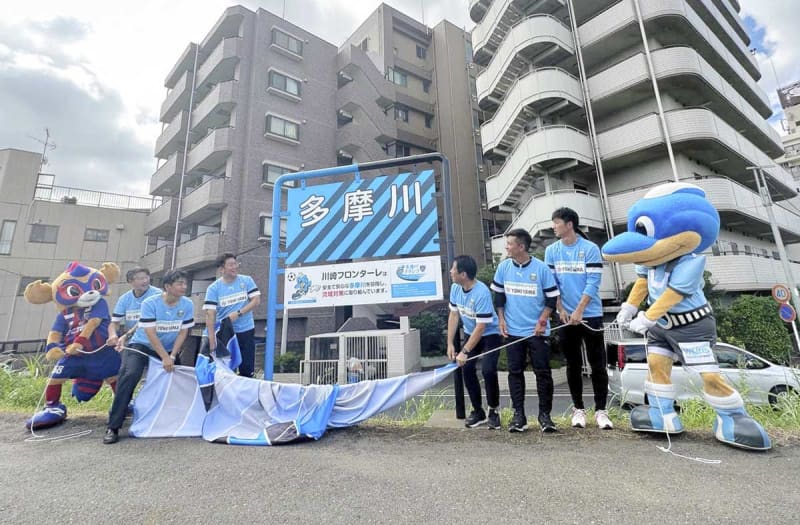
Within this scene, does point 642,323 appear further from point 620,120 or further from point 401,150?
point 401,150

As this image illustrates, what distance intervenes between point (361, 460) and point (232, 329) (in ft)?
8.53

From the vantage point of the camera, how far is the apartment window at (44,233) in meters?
19.9

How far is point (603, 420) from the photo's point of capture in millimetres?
3217

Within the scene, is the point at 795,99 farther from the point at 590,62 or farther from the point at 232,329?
the point at 232,329

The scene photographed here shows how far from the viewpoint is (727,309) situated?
11.1 metres

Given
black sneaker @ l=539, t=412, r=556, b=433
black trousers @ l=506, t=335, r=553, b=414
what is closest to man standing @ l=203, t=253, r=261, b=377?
black trousers @ l=506, t=335, r=553, b=414

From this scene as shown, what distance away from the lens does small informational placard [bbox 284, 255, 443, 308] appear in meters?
5.82

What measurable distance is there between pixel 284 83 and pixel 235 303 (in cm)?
1705

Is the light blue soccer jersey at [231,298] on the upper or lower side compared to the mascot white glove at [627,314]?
upper

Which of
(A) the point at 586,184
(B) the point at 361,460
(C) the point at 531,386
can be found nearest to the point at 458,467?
(B) the point at 361,460

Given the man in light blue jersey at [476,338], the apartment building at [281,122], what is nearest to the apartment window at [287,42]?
the apartment building at [281,122]

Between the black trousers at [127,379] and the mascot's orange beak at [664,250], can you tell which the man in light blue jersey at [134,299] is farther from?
the mascot's orange beak at [664,250]

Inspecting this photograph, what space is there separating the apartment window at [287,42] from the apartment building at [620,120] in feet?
32.8

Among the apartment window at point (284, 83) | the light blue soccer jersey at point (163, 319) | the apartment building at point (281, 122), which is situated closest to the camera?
the light blue soccer jersey at point (163, 319)
